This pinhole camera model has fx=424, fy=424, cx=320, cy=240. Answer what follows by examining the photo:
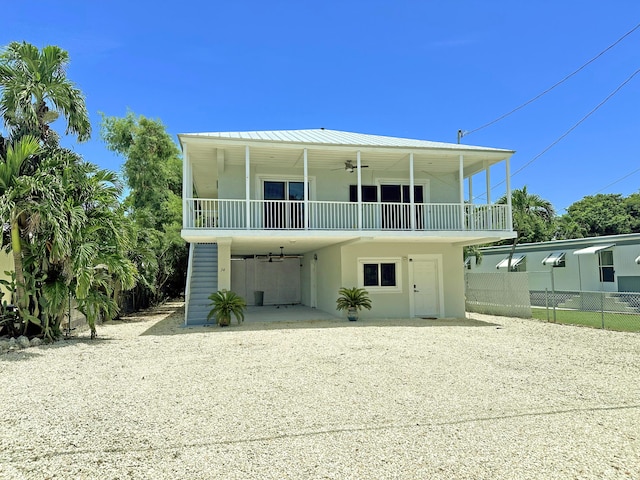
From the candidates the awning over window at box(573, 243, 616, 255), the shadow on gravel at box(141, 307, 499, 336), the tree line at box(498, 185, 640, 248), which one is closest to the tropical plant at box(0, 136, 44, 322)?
the shadow on gravel at box(141, 307, 499, 336)

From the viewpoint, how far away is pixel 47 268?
9477 millimetres

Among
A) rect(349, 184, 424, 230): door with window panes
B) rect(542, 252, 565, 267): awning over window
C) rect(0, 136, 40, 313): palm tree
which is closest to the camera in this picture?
rect(0, 136, 40, 313): palm tree

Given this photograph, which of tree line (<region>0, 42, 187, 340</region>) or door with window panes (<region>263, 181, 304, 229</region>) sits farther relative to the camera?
door with window panes (<region>263, 181, 304, 229</region>)

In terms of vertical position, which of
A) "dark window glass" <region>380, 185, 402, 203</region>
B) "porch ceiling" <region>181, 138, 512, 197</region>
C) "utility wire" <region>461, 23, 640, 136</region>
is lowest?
"dark window glass" <region>380, 185, 402, 203</region>

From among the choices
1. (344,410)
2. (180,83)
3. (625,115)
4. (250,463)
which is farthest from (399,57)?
(250,463)

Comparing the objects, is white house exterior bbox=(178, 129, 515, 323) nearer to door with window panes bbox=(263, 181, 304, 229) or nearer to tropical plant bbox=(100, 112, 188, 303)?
door with window panes bbox=(263, 181, 304, 229)

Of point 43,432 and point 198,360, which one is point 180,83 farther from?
point 43,432

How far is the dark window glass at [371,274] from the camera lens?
14.4 m

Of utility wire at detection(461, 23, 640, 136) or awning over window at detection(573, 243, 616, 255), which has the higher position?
utility wire at detection(461, 23, 640, 136)

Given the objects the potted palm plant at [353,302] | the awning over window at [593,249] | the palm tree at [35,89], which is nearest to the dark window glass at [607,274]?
the awning over window at [593,249]

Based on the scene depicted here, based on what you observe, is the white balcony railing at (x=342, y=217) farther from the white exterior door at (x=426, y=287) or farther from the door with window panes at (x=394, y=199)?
the white exterior door at (x=426, y=287)

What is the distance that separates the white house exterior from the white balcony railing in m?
0.04

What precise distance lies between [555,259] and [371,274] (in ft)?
39.0

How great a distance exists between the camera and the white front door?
14.7 metres
